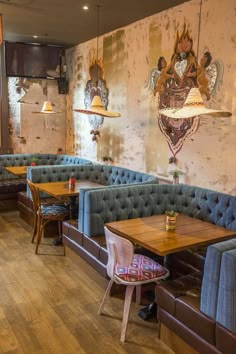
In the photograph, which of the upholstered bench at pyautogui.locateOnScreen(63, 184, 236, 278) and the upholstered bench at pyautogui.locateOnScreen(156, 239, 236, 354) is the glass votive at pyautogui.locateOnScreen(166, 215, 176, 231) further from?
the upholstered bench at pyautogui.locateOnScreen(156, 239, 236, 354)

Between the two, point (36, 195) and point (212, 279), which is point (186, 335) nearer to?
point (212, 279)

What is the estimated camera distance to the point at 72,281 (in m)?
3.54

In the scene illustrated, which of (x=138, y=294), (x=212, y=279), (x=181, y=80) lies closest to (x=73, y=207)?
(x=138, y=294)

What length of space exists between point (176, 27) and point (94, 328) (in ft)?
11.8

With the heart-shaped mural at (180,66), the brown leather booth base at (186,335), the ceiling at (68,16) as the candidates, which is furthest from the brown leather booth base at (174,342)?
the ceiling at (68,16)

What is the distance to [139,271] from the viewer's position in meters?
2.70

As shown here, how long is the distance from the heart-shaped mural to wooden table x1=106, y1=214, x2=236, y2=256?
198cm

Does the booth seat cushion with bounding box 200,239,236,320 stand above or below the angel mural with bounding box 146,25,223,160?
below

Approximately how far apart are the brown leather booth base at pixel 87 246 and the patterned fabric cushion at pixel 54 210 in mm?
412

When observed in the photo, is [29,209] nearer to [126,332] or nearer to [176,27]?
[126,332]

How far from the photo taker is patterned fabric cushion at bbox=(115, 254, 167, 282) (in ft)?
8.59

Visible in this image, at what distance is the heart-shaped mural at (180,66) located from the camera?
13.5 ft

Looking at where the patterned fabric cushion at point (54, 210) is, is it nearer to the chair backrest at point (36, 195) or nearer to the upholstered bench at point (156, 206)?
the chair backrest at point (36, 195)

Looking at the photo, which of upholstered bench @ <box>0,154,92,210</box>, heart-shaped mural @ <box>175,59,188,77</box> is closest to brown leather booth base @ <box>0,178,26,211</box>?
upholstered bench @ <box>0,154,92,210</box>
